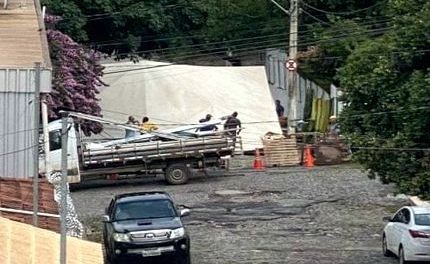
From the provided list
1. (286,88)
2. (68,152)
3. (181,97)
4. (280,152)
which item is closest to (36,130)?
(68,152)

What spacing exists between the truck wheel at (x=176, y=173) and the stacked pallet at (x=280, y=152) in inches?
196

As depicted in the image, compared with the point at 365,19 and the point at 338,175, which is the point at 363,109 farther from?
the point at 365,19

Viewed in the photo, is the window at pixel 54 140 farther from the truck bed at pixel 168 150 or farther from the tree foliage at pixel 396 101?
the tree foliage at pixel 396 101

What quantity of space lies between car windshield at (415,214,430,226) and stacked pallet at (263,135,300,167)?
651 inches

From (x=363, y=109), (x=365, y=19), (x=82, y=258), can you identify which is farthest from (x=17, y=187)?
(x=365, y=19)

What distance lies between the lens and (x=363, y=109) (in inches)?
964

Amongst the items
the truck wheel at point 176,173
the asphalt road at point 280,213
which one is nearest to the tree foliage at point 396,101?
the asphalt road at point 280,213

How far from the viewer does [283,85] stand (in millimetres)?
60969

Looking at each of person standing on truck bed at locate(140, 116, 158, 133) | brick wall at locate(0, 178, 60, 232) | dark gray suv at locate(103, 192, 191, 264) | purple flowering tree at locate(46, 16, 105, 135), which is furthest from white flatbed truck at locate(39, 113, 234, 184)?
brick wall at locate(0, 178, 60, 232)

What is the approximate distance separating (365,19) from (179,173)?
659 inches

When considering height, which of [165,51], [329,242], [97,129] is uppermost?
[165,51]

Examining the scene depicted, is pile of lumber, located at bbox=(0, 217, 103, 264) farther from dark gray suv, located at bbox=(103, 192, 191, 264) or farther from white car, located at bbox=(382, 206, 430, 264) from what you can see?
white car, located at bbox=(382, 206, 430, 264)

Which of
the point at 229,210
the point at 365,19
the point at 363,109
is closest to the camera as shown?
the point at 363,109

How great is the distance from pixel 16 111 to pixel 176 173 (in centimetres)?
1587
